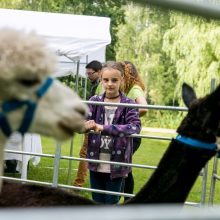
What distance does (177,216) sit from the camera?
2.65 ft

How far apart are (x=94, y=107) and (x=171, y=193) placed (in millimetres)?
1577

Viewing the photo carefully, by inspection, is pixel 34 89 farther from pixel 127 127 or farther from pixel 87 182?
pixel 87 182

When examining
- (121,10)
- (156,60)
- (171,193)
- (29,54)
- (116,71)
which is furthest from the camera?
(156,60)

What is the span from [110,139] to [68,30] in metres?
3.34

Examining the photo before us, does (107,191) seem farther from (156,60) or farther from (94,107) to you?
(156,60)

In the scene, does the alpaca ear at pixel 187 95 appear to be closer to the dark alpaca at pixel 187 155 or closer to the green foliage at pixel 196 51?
the dark alpaca at pixel 187 155

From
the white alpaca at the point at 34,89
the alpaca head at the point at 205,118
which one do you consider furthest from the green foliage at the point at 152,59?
the white alpaca at the point at 34,89

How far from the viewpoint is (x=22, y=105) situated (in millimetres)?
1497

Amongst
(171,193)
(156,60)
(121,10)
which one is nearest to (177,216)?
(171,193)

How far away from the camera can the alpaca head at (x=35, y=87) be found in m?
1.45

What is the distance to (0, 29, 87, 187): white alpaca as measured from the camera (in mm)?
1452

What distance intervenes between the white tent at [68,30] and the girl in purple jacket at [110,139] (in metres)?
2.56

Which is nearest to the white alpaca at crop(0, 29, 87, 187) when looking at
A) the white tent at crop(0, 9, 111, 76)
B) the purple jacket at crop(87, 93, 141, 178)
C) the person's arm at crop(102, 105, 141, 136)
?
the person's arm at crop(102, 105, 141, 136)

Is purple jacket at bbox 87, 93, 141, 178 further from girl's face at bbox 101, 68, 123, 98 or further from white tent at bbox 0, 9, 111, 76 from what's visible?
white tent at bbox 0, 9, 111, 76
